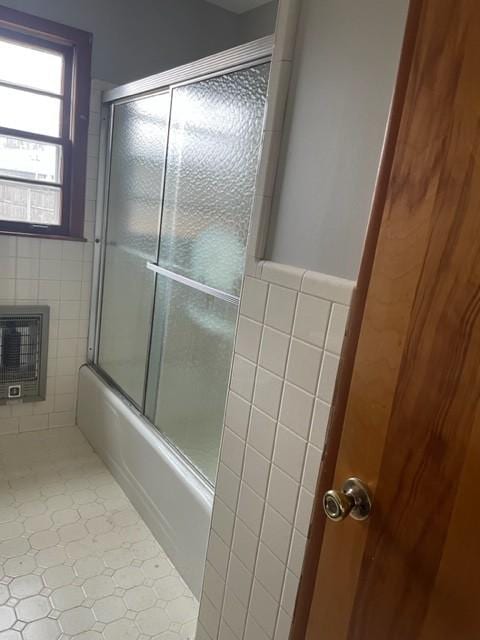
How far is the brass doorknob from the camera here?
73cm

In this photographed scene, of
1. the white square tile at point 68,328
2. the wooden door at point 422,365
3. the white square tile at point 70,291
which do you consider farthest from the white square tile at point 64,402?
the wooden door at point 422,365

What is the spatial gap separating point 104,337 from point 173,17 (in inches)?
71.1

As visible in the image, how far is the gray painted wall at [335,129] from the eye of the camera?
88 centimetres

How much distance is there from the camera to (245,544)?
120cm

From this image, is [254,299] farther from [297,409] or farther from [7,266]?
[7,266]

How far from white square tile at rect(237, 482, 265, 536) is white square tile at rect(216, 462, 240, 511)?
0.02 meters

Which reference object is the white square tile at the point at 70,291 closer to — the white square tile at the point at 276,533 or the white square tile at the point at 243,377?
the white square tile at the point at 243,377

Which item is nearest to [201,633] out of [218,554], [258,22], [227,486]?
[218,554]

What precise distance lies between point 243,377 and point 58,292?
1662 millimetres

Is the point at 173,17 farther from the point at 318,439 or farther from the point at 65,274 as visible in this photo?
the point at 318,439

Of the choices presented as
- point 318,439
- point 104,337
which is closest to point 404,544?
point 318,439

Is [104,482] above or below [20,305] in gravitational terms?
below

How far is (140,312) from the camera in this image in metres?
2.19

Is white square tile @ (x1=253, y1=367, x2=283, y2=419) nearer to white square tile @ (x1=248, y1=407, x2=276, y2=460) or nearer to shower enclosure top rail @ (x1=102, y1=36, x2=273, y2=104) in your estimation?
white square tile @ (x1=248, y1=407, x2=276, y2=460)
